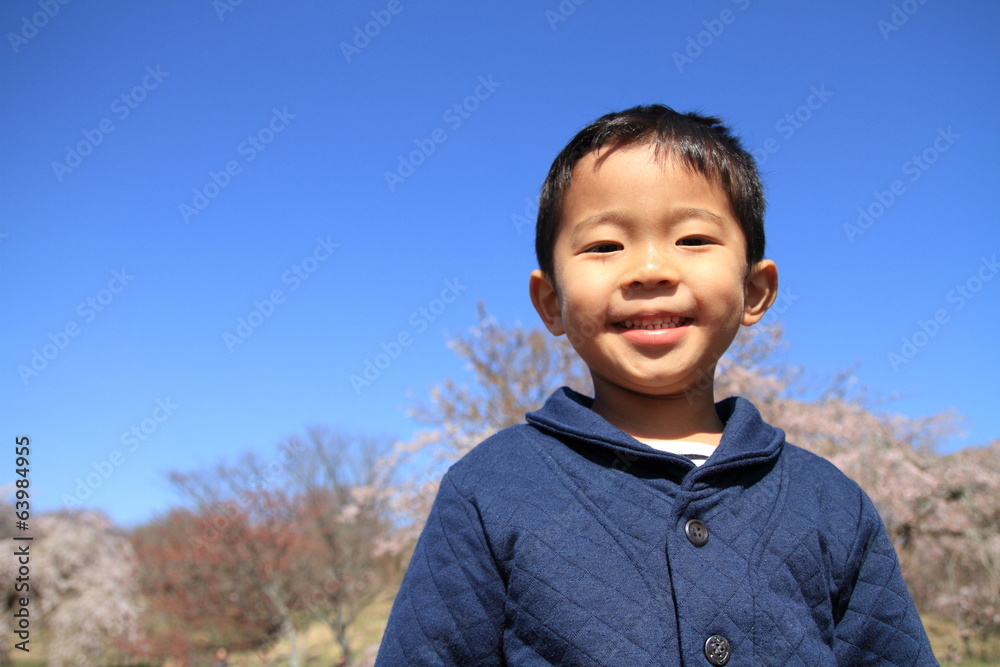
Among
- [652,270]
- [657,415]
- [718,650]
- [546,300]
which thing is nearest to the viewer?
[718,650]

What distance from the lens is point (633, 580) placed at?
1124mm

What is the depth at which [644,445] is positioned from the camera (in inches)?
49.4

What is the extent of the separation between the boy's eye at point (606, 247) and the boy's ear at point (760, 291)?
1.30 ft

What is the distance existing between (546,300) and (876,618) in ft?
3.04

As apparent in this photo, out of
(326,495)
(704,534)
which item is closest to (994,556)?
(704,534)

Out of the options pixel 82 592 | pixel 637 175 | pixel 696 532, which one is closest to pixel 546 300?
pixel 637 175

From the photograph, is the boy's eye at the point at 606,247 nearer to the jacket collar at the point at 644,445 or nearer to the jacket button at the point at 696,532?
the jacket collar at the point at 644,445

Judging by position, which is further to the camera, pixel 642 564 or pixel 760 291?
pixel 760 291

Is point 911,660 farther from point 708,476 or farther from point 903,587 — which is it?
point 708,476

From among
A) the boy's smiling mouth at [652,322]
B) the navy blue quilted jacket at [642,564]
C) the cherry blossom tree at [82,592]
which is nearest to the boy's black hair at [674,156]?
the boy's smiling mouth at [652,322]

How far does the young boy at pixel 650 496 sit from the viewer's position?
1110 mm

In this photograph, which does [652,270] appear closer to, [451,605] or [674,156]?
[674,156]

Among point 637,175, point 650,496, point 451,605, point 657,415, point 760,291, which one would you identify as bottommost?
point 451,605

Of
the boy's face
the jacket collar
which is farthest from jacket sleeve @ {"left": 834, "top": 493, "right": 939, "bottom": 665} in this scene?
the boy's face
